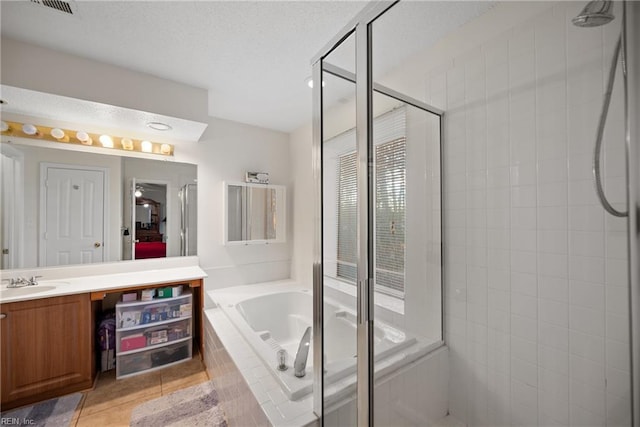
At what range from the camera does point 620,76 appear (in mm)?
834

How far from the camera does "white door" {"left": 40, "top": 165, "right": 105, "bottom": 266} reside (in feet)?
7.19

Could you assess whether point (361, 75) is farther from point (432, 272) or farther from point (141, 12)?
point (141, 12)

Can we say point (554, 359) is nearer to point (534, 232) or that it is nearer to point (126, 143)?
point (534, 232)

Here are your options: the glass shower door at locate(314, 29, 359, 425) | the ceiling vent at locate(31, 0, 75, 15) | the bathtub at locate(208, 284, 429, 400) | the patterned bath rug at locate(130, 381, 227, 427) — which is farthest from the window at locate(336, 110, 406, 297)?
the ceiling vent at locate(31, 0, 75, 15)

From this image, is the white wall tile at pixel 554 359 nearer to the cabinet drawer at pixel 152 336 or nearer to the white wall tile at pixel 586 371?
the white wall tile at pixel 586 371

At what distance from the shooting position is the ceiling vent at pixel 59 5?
1393 mm

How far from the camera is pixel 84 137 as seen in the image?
2311 millimetres

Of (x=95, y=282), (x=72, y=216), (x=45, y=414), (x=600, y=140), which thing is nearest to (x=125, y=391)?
(x=45, y=414)

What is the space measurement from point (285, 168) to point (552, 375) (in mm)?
→ 3046

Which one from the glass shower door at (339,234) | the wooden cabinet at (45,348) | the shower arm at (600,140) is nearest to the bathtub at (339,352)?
the glass shower door at (339,234)

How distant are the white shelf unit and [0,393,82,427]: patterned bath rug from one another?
0.32 m

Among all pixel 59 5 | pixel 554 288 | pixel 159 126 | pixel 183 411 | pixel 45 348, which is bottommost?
pixel 183 411

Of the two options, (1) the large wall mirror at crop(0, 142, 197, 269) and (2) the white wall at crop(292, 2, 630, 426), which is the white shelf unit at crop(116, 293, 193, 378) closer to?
(1) the large wall mirror at crop(0, 142, 197, 269)

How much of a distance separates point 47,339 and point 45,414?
45cm
